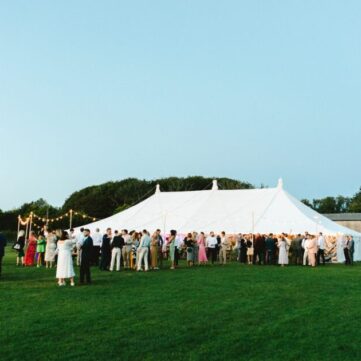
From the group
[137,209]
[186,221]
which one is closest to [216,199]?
[186,221]

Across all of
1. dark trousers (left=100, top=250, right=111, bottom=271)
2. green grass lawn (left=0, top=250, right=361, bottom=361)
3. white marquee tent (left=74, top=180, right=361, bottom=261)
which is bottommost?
green grass lawn (left=0, top=250, right=361, bottom=361)

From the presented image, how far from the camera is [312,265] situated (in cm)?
2225

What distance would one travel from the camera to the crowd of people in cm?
1835

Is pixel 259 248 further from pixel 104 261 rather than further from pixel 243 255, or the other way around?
pixel 104 261

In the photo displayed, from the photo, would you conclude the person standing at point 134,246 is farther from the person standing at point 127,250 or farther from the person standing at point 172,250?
the person standing at point 172,250

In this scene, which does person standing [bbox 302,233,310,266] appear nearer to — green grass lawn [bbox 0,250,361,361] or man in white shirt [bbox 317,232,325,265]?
man in white shirt [bbox 317,232,325,265]

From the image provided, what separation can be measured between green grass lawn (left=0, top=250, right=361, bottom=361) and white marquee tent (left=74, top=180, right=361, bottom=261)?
43.1 ft

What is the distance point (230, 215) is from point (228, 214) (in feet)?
0.66

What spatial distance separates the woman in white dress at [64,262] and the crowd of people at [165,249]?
10.8ft

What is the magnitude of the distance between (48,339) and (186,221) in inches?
860

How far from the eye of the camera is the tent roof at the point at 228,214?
2652 cm

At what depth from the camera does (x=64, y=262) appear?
42.2ft

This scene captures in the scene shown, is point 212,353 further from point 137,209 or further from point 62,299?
point 137,209

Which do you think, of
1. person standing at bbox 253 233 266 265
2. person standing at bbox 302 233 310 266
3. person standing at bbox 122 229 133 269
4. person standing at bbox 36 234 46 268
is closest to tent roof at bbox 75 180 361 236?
person standing at bbox 302 233 310 266
